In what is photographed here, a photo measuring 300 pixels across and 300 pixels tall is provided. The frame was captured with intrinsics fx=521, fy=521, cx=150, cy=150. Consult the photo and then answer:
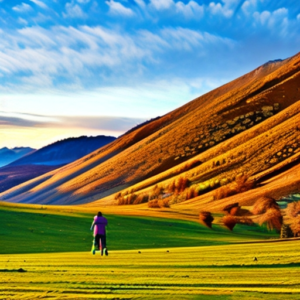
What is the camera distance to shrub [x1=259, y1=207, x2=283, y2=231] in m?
46.2

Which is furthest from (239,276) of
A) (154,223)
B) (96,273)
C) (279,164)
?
(279,164)

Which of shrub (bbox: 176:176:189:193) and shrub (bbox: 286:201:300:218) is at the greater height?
shrub (bbox: 176:176:189:193)

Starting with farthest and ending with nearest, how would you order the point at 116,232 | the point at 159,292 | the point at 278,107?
the point at 278,107, the point at 116,232, the point at 159,292

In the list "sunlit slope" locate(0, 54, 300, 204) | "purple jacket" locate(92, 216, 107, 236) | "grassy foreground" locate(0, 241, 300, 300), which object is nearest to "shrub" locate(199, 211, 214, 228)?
"purple jacket" locate(92, 216, 107, 236)

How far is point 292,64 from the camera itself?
120000mm

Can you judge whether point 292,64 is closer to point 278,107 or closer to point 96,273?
point 278,107

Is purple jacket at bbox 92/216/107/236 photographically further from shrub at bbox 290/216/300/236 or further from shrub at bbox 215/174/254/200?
shrub at bbox 215/174/254/200

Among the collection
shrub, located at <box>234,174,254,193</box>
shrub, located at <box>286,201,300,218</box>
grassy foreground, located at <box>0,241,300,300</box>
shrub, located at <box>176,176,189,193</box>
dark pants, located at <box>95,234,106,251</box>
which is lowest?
grassy foreground, located at <box>0,241,300,300</box>

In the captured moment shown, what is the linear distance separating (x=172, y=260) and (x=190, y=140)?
316 ft

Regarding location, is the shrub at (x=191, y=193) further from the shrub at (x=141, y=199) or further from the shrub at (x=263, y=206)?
the shrub at (x=263, y=206)

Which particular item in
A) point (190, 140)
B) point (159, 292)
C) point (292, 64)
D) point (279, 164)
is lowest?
point (159, 292)

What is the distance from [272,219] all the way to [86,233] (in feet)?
68.7

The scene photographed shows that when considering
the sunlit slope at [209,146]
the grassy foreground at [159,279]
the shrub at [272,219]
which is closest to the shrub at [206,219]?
the shrub at [272,219]

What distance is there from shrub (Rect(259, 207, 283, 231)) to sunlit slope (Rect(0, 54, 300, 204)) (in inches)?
1065
